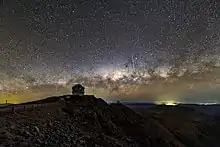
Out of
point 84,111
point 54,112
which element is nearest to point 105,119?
point 84,111

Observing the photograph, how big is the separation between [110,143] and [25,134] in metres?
20.1

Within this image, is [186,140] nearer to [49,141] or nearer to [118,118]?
[118,118]

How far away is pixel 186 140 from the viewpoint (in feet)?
374

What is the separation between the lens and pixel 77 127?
5250 cm

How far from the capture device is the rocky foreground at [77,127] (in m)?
34.6

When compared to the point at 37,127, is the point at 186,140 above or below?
below

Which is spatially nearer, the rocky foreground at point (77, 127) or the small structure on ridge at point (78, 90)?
the rocky foreground at point (77, 127)

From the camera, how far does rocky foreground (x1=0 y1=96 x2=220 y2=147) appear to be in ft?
113

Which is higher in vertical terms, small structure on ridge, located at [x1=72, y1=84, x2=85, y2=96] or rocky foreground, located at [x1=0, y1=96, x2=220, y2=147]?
small structure on ridge, located at [x1=72, y1=84, x2=85, y2=96]

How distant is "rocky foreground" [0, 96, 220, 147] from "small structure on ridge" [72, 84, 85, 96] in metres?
7.14

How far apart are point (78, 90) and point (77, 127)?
3625 centimetres

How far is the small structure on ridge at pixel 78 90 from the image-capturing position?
87.5 meters

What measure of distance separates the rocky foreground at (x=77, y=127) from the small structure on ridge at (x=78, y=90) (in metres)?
7.14

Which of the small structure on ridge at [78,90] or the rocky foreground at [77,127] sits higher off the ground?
the small structure on ridge at [78,90]
